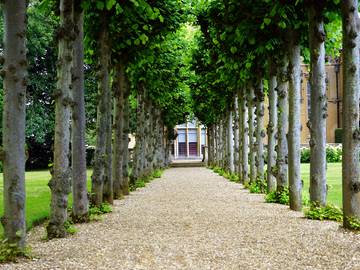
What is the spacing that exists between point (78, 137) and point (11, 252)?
518 centimetres

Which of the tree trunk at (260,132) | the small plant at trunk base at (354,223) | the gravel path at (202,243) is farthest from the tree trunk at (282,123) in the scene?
the small plant at trunk base at (354,223)

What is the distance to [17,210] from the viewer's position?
8.23 meters

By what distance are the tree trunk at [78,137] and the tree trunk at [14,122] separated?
4.33 metres

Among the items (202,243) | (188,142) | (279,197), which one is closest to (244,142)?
(279,197)

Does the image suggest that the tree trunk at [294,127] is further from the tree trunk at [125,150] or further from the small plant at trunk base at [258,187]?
the tree trunk at [125,150]

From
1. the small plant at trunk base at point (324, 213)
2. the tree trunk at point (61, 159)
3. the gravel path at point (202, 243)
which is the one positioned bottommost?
the gravel path at point (202, 243)

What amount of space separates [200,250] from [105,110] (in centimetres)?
777

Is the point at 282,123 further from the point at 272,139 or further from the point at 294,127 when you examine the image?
the point at 272,139

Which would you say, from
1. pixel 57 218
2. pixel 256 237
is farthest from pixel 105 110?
pixel 256 237

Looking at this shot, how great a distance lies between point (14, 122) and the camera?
830 cm

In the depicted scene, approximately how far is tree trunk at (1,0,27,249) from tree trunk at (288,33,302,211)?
798 centimetres

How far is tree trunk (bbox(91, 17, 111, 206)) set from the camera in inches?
590

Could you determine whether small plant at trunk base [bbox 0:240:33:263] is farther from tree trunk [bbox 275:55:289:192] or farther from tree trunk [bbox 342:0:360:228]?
tree trunk [bbox 275:55:289:192]

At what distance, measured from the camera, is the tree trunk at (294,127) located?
14.7m
